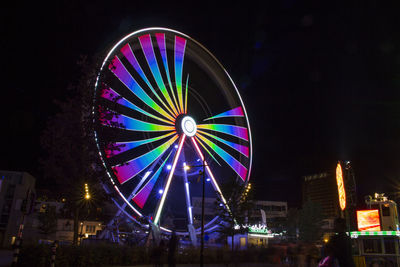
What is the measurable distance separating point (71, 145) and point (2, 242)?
1585 inches

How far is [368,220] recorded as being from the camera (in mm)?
27562

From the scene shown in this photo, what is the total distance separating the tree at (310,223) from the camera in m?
58.9

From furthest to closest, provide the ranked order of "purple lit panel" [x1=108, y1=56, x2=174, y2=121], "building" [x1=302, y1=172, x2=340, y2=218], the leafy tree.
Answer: "building" [x1=302, y1=172, x2=340, y2=218] → the leafy tree → "purple lit panel" [x1=108, y1=56, x2=174, y2=121]

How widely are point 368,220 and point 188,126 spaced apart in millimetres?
16654

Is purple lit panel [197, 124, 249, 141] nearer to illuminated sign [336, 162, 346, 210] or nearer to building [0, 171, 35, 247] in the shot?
illuminated sign [336, 162, 346, 210]

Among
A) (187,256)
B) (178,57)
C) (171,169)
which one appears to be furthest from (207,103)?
(187,256)

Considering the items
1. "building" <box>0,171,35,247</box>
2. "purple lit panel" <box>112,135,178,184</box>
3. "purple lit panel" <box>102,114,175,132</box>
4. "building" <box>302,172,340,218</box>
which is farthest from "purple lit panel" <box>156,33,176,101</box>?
"building" <box>302,172,340,218</box>

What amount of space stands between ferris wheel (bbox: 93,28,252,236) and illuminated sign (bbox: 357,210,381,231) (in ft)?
33.2

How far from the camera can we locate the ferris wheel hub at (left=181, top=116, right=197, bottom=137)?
27705mm

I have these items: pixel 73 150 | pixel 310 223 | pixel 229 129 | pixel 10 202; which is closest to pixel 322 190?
Result: pixel 310 223

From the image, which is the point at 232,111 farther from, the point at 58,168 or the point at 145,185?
the point at 58,168

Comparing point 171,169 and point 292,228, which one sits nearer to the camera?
point 171,169

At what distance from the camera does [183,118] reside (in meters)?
28.0

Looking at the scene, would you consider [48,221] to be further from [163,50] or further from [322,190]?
[322,190]
